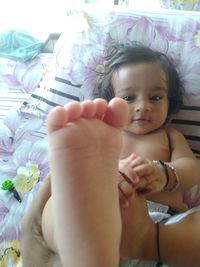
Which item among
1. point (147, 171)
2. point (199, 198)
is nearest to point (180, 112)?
point (199, 198)

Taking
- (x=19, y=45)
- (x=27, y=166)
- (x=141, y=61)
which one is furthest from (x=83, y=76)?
(x=19, y=45)

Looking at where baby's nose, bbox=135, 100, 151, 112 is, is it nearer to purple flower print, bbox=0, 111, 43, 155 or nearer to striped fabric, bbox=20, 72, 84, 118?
striped fabric, bbox=20, 72, 84, 118

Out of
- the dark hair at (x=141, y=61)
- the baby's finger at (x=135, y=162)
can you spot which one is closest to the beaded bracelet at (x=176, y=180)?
the baby's finger at (x=135, y=162)

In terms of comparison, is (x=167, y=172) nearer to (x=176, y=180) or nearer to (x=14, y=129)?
(x=176, y=180)

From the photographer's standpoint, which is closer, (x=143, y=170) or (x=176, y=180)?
(x=143, y=170)

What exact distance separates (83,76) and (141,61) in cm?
23

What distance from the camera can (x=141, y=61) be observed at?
997 millimetres

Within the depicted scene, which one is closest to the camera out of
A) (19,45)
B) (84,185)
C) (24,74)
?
(84,185)

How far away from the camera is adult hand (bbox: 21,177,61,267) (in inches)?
29.4

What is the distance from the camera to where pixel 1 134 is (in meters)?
1.18

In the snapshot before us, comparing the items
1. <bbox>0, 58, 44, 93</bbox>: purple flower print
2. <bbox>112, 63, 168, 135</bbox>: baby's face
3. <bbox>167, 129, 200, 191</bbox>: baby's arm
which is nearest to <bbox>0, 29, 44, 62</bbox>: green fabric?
<bbox>0, 58, 44, 93</bbox>: purple flower print

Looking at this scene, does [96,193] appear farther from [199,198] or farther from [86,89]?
[86,89]

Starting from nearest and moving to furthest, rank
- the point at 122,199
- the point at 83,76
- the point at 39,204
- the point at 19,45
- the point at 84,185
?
the point at 84,185 < the point at 122,199 < the point at 39,204 < the point at 83,76 < the point at 19,45

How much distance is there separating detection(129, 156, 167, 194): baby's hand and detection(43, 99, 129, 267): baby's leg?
14 cm
